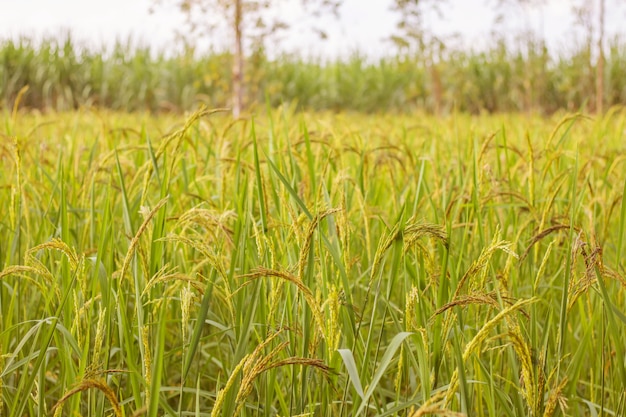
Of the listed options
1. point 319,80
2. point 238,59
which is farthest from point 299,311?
point 319,80

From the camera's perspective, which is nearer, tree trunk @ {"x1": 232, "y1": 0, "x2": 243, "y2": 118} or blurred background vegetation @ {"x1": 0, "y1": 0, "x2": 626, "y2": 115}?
tree trunk @ {"x1": 232, "y1": 0, "x2": 243, "y2": 118}

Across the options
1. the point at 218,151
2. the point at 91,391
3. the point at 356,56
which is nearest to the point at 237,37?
the point at 218,151

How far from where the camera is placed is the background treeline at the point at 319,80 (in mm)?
10648

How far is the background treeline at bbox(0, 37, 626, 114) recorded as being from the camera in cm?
1065

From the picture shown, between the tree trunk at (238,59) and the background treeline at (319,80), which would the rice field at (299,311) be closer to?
the tree trunk at (238,59)

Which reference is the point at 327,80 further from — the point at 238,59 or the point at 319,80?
the point at 238,59

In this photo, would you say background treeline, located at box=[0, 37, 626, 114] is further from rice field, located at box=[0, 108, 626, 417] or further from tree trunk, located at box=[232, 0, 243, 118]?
rice field, located at box=[0, 108, 626, 417]

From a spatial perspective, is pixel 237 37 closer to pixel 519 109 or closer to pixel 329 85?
pixel 329 85

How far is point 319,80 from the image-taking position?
484 inches

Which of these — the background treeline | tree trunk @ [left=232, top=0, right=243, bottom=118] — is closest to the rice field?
tree trunk @ [left=232, top=0, right=243, bottom=118]

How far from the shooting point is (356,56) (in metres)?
12.9

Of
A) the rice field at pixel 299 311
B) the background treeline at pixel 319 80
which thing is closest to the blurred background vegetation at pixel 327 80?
the background treeline at pixel 319 80

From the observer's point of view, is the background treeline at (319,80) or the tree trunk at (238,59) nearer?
the tree trunk at (238,59)

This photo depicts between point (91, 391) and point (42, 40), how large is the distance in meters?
11.1
